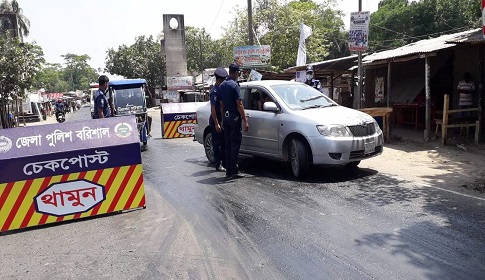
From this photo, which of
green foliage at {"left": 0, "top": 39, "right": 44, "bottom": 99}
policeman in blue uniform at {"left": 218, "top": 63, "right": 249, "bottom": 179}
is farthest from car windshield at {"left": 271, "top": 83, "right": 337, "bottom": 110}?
green foliage at {"left": 0, "top": 39, "right": 44, "bottom": 99}

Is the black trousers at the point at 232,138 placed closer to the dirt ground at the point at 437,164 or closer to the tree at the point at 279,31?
the dirt ground at the point at 437,164

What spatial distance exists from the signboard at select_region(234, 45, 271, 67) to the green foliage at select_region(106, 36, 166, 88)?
37.3 m

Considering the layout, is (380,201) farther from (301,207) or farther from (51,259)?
(51,259)

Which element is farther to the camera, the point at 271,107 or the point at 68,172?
the point at 271,107

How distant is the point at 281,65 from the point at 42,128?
2992cm

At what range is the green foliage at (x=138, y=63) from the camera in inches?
2238

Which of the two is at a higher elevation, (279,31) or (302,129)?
(279,31)

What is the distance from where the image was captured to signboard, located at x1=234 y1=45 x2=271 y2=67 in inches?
857

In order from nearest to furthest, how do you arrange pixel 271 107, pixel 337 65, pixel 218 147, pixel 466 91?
pixel 271 107, pixel 218 147, pixel 466 91, pixel 337 65

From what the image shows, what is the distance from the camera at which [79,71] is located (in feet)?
503

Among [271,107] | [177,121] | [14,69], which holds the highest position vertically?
[14,69]

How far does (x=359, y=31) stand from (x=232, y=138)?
5936 millimetres

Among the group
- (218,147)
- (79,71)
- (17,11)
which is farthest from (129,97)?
(79,71)

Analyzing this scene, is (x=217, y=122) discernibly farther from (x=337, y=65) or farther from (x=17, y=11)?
(x=17, y=11)
